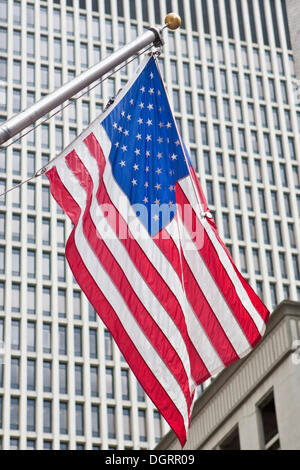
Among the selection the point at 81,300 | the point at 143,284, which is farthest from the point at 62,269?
the point at 143,284

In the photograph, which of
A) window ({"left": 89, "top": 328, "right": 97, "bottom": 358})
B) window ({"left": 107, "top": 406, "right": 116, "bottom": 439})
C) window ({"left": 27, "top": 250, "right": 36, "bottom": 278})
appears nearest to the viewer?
window ({"left": 107, "top": 406, "right": 116, "bottom": 439})

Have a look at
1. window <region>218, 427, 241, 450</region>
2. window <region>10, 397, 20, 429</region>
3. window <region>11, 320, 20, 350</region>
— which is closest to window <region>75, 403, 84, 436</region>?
window <region>10, 397, 20, 429</region>

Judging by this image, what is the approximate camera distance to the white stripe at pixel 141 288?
15023 mm

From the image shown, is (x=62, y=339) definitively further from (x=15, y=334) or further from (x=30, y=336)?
(x=15, y=334)

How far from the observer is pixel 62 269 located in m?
88.4

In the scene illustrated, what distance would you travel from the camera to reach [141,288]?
15.1 m

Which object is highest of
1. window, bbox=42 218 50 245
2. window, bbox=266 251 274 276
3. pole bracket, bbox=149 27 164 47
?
window, bbox=42 218 50 245

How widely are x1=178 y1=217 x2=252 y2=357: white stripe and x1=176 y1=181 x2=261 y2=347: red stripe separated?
0.18ft

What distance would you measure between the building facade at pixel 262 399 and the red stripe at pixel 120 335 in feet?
57.8

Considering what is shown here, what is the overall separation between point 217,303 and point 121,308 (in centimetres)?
154

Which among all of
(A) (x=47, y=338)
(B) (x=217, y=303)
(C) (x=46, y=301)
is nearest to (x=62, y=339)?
(A) (x=47, y=338)

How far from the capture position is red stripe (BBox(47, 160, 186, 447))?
14727 millimetres

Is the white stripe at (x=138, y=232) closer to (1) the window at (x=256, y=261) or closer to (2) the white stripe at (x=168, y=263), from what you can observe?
(2) the white stripe at (x=168, y=263)

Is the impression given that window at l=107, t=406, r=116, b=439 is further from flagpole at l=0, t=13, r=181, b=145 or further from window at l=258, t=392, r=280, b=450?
flagpole at l=0, t=13, r=181, b=145
